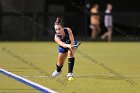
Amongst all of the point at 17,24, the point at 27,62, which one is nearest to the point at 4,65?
the point at 27,62

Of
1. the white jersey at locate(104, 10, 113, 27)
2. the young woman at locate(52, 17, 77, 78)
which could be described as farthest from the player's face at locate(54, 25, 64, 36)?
the white jersey at locate(104, 10, 113, 27)

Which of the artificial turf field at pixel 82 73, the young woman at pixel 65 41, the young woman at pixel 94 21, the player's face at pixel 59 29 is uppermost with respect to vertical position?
the player's face at pixel 59 29

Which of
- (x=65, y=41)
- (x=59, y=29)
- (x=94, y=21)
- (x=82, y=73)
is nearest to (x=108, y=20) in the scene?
(x=94, y=21)

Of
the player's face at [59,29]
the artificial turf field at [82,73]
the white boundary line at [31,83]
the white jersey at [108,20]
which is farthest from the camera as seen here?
the white jersey at [108,20]

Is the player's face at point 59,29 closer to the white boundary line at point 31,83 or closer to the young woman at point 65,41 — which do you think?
the young woman at point 65,41

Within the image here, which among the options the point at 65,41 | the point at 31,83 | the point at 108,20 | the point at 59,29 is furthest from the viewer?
the point at 108,20

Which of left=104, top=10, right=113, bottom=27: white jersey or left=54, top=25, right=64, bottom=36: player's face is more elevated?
left=54, top=25, right=64, bottom=36: player's face

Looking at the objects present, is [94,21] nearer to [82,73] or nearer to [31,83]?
[82,73]

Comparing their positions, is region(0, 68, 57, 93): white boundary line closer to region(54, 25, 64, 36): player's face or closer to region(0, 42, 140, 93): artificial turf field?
region(0, 42, 140, 93): artificial turf field

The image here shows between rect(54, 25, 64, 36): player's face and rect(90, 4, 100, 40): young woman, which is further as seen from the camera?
rect(90, 4, 100, 40): young woman

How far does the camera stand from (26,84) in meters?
11.1

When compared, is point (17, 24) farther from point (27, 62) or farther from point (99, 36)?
point (27, 62)

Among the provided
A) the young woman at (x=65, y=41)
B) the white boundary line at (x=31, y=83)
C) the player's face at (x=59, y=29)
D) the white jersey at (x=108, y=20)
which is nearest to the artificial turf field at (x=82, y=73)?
the white boundary line at (x=31, y=83)

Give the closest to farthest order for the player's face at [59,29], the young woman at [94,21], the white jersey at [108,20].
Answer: the player's face at [59,29]
the white jersey at [108,20]
the young woman at [94,21]
